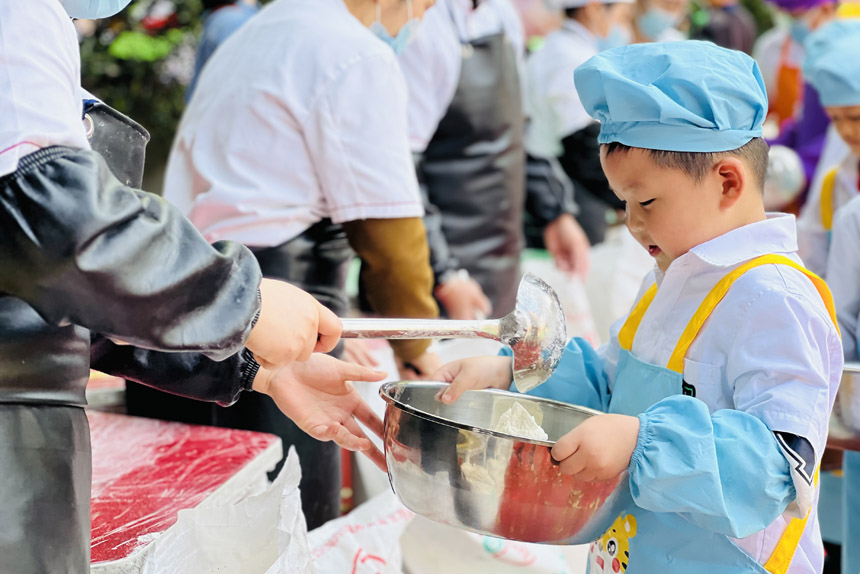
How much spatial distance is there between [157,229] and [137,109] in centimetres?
398

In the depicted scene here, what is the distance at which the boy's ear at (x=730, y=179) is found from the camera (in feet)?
3.72

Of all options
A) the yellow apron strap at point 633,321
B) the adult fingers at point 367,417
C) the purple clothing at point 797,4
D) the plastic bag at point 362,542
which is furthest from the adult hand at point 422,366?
the purple clothing at point 797,4

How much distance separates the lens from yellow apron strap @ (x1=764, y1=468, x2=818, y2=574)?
1.13m

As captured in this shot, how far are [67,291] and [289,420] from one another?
96cm

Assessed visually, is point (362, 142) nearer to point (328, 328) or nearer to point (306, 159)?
point (306, 159)

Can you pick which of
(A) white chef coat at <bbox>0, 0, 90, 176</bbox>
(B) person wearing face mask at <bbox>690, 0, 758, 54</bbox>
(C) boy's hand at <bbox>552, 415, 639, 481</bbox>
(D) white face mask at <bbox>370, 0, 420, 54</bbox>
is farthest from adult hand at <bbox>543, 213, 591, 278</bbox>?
(B) person wearing face mask at <bbox>690, 0, 758, 54</bbox>

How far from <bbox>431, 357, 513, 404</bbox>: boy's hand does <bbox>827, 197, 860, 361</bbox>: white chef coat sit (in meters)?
0.88

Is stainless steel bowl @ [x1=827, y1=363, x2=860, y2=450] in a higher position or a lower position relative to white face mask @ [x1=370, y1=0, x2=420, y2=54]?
lower

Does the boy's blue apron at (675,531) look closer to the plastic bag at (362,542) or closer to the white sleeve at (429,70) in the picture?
the plastic bag at (362,542)

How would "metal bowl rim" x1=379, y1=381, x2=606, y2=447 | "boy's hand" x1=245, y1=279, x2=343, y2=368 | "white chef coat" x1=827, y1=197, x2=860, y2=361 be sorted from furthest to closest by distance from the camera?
1. "white chef coat" x1=827, y1=197, x2=860, y2=361
2. "metal bowl rim" x1=379, y1=381, x2=606, y2=447
3. "boy's hand" x1=245, y1=279, x2=343, y2=368

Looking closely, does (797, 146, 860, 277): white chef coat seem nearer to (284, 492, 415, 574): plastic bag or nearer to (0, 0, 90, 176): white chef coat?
(284, 492, 415, 574): plastic bag

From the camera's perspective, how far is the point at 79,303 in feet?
2.60

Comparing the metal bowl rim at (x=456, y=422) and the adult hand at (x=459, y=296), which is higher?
the metal bowl rim at (x=456, y=422)

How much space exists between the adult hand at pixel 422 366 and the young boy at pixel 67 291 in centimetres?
94
